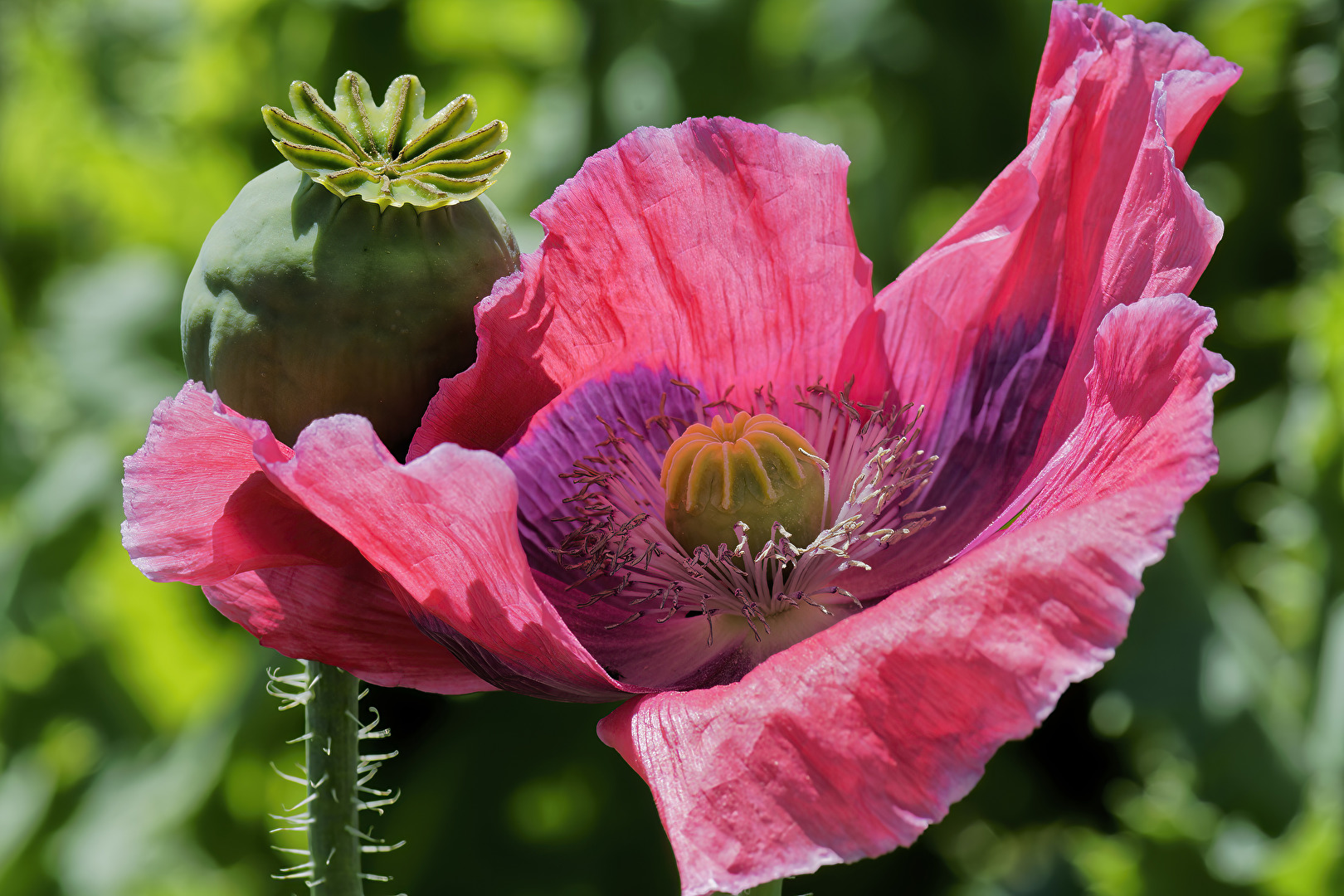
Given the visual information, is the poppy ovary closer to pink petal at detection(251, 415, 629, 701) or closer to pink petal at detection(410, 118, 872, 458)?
pink petal at detection(410, 118, 872, 458)

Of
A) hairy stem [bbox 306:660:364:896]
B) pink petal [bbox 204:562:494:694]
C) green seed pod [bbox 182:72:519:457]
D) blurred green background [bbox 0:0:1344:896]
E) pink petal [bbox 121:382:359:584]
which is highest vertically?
green seed pod [bbox 182:72:519:457]

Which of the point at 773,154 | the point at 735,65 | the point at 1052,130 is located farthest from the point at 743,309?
the point at 735,65

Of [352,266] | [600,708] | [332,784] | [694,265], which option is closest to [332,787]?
[332,784]

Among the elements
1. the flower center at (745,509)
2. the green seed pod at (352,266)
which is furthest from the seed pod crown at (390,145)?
the flower center at (745,509)

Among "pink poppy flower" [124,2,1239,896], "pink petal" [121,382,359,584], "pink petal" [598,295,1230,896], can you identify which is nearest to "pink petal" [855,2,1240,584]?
"pink poppy flower" [124,2,1239,896]

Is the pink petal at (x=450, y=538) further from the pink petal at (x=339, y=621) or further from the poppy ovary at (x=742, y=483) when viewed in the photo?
the poppy ovary at (x=742, y=483)

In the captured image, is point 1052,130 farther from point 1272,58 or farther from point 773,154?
point 1272,58
